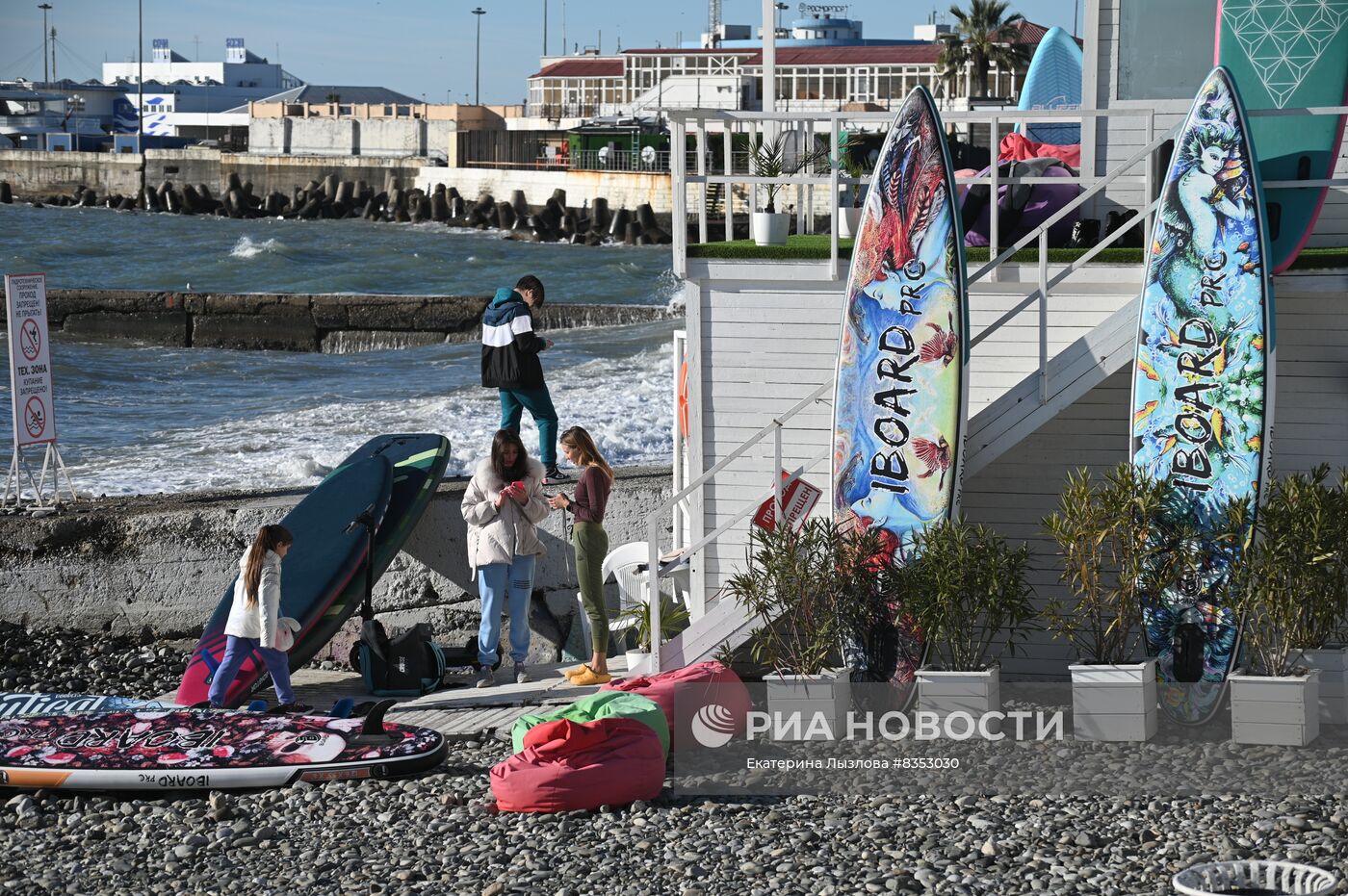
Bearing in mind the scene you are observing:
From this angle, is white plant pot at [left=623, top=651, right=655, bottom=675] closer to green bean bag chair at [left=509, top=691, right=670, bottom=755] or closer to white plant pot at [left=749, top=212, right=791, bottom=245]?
green bean bag chair at [left=509, top=691, right=670, bottom=755]

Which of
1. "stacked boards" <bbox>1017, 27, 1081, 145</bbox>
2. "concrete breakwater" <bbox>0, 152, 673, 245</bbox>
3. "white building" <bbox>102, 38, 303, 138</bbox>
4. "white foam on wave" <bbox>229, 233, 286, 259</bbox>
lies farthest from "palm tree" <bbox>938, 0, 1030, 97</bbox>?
"white building" <bbox>102, 38, 303, 138</bbox>

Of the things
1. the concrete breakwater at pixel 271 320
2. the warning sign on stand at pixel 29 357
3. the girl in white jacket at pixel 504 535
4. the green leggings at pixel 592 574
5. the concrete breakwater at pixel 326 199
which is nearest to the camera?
the green leggings at pixel 592 574

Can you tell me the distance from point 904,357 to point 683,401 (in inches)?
86.5

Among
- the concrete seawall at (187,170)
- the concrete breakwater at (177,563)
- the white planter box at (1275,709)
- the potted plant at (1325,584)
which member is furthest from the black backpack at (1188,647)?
the concrete seawall at (187,170)

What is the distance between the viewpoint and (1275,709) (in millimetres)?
6984

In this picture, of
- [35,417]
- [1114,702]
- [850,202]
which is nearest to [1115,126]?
[850,202]

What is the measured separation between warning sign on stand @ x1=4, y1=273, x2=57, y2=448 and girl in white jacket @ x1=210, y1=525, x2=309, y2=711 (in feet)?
10.5

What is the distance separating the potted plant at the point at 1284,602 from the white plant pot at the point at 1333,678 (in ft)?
0.13

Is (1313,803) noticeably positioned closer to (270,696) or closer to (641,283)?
(270,696)

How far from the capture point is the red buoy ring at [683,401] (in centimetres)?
948

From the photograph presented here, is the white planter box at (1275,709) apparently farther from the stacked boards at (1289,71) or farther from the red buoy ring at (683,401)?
the red buoy ring at (683,401)

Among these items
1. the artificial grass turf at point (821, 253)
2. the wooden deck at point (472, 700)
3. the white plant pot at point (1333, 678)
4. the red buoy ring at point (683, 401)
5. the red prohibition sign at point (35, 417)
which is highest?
the artificial grass turf at point (821, 253)

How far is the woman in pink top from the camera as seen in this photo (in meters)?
8.66

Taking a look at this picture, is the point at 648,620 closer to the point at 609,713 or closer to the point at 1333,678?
the point at 609,713
